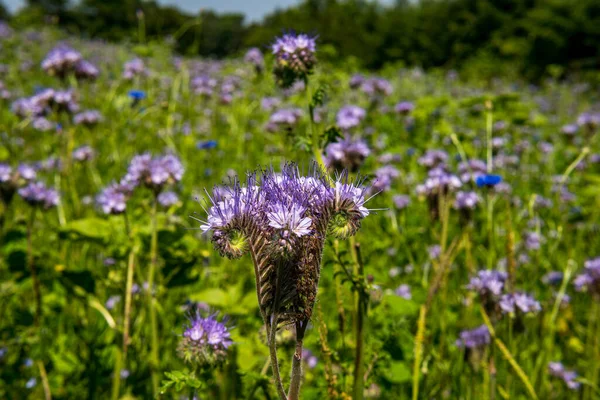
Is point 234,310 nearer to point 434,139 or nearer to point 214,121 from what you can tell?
point 434,139

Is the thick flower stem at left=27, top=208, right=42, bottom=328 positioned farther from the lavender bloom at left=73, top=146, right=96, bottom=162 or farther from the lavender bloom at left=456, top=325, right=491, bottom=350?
the lavender bloom at left=456, top=325, right=491, bottom=350

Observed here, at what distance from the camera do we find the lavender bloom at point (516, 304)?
6.74 feet

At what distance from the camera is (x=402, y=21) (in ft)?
137

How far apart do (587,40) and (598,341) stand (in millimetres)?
28908

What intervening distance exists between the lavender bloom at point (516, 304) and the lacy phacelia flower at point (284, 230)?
1249 mm

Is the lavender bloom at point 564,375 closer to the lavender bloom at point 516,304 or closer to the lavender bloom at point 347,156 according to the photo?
the lavender bloom at point 516,304

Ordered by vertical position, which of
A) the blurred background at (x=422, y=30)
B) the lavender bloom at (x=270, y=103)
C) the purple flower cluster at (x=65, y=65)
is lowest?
the purple flower cluster at (x=65, y=65)

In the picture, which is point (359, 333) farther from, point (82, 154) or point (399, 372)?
point (82, 154)

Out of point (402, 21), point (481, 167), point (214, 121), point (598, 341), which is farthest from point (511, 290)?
point (402, 21)

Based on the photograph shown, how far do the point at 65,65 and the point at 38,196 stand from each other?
154 centimetres

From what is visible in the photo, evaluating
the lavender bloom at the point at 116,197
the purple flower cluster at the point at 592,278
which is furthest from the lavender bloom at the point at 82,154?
the purple flower cluster at the point at 592,278

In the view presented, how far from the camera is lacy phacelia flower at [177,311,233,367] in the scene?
4.94 feet

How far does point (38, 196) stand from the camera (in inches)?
106

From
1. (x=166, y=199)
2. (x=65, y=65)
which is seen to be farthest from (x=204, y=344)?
(x=65, y=65)
